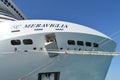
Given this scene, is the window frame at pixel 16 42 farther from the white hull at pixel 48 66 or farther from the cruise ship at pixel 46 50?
the white hull at pixel 48 66

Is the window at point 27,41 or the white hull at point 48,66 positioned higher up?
the window at point 27,41

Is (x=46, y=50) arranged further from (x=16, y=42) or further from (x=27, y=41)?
(x=16, y=42)

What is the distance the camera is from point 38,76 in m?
14.9

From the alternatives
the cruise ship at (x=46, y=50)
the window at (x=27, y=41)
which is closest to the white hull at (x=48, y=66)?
the cruise ship at (x=46, y=50)

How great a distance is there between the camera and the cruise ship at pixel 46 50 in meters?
14.1

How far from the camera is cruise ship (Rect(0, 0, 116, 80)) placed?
46.2ft

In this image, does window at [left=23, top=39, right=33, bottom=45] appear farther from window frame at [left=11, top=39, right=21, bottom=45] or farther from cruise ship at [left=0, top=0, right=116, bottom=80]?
window frame at [left=11, top=39, right=21, bottom=45]

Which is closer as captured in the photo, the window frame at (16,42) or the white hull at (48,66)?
the white hull at (48,66)

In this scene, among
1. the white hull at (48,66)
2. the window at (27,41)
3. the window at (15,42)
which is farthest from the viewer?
the window at (27,41)

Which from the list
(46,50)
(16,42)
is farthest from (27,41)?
(46,50)

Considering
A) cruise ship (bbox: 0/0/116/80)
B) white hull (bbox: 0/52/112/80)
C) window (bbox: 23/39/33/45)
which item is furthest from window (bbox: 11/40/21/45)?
white hull (bbox: 0/52/112/80)

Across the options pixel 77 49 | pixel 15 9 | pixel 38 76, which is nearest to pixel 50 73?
pixel 38 76

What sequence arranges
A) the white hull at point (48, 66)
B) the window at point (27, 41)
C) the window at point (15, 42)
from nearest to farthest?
the white hull at point (48, 66) < the window at point (15, 42) < the window at point (27, 41)

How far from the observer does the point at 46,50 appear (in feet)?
47.6
